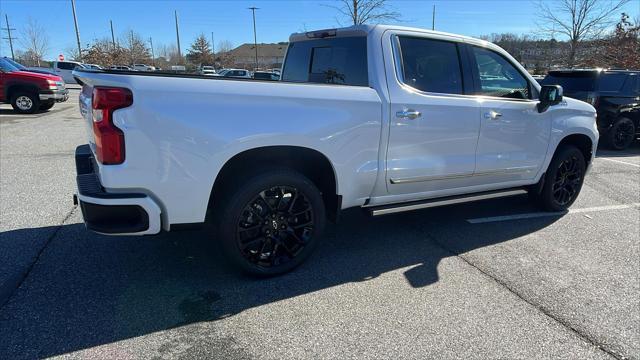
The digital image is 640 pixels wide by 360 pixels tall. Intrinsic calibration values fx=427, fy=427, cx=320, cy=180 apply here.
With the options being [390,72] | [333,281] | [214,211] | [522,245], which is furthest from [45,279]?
[522,245]

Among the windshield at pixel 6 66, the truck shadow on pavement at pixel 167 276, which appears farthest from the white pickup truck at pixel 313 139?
the windshield at pixel 6 66

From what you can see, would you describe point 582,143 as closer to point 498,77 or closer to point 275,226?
point 498,77

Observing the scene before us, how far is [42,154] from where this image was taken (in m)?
7.74

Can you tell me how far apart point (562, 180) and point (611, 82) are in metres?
6.51

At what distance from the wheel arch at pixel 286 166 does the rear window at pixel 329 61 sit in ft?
2.62

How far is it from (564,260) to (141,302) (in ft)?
12.0

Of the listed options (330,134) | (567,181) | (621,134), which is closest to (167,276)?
(330,134)

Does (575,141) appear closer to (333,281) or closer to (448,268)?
(448,268)

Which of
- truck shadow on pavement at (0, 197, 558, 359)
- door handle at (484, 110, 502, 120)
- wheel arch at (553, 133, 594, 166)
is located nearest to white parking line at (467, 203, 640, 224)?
truck shadow on pavement at (0, 197, 558, 359)

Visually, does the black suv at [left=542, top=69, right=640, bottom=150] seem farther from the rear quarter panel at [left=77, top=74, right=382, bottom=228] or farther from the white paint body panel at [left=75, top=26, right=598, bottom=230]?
the rear quarter panel at [left=77, top=74, right=382, bottom=228]

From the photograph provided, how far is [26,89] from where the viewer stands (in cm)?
1370

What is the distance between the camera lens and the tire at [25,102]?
1370cm

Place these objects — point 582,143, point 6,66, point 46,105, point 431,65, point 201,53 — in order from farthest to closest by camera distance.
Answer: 1. point 201,53
2. point 46,105
3. point 6,66
4. point 582,143
5. point 431,65

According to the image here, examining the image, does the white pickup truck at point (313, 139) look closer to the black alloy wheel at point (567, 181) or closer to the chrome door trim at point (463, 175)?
the chrome door trim at point (463, 175)
